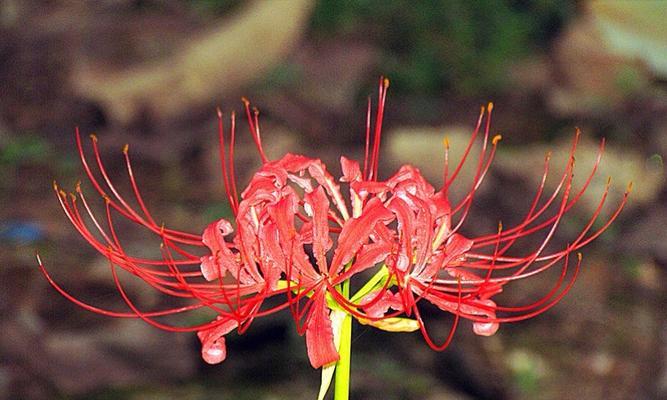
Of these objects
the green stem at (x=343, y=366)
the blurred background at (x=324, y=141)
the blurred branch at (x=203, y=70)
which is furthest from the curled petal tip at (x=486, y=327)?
the blurred branch at (x=203, y=70)

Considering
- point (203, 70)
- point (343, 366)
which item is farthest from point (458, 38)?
point (343, 366)

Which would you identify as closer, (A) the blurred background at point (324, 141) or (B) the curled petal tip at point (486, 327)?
(B) the curled petal tip at point (486, 327)

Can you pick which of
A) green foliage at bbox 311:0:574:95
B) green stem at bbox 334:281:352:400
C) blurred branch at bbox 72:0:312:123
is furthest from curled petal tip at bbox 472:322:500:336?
green foliage at bbox 311:0:574:95

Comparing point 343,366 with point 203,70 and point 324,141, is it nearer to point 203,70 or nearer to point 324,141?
point 324,141

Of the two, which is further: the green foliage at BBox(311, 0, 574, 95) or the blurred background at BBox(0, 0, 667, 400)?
the green foliage at BBox(311, 0, 574, 95)

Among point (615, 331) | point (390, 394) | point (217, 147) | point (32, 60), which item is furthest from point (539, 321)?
point (32, 60)

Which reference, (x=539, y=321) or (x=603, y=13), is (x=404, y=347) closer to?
(x=539, y=321)

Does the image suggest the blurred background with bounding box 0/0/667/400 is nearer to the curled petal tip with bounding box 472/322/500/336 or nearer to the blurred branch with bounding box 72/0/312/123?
the blurred branch with bounding box 72/0/312/123

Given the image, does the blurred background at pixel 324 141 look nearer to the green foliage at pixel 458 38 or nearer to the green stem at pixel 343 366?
the green foliage at pixel 458 38
